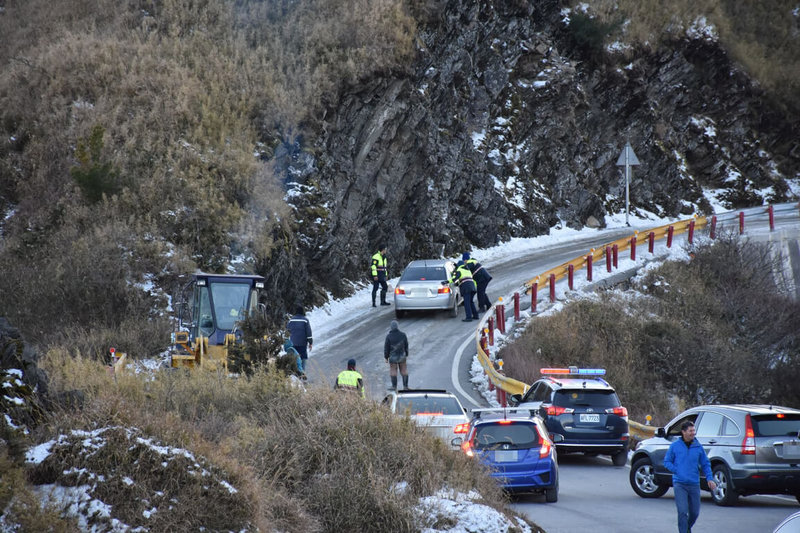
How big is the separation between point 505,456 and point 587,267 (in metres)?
16.9

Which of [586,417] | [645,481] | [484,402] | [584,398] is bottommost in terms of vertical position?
[484,402]

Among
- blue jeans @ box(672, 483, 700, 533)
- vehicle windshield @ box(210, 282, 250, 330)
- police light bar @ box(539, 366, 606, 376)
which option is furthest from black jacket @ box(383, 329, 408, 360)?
blue jeans @ box(672, 483, 700, 533)

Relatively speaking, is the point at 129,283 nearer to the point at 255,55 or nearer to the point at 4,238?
the point at 4,238

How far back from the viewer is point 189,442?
7305 millimetres

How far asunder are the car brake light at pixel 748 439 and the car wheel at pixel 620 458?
3.75 meters

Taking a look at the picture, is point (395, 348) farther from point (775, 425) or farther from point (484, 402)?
point (775, 425)

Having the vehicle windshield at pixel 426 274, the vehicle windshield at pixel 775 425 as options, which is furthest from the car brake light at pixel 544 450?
the vehicle windshield at pixel 426 274

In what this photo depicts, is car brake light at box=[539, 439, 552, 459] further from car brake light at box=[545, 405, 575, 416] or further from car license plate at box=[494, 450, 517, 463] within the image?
car brake light at box=[545, 405, 575, 416]

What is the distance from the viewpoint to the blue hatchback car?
1088 cm

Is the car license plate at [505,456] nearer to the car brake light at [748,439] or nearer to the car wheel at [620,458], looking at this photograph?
the car brake light at [748,439]

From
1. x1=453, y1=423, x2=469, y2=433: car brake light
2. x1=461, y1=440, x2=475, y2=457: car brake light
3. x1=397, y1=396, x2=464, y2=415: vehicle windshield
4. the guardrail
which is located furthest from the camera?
the guardrail

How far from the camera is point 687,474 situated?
8.70 m

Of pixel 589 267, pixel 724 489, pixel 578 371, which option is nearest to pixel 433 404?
pixel 578 371

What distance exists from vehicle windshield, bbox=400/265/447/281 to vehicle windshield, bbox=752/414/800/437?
14048mm
